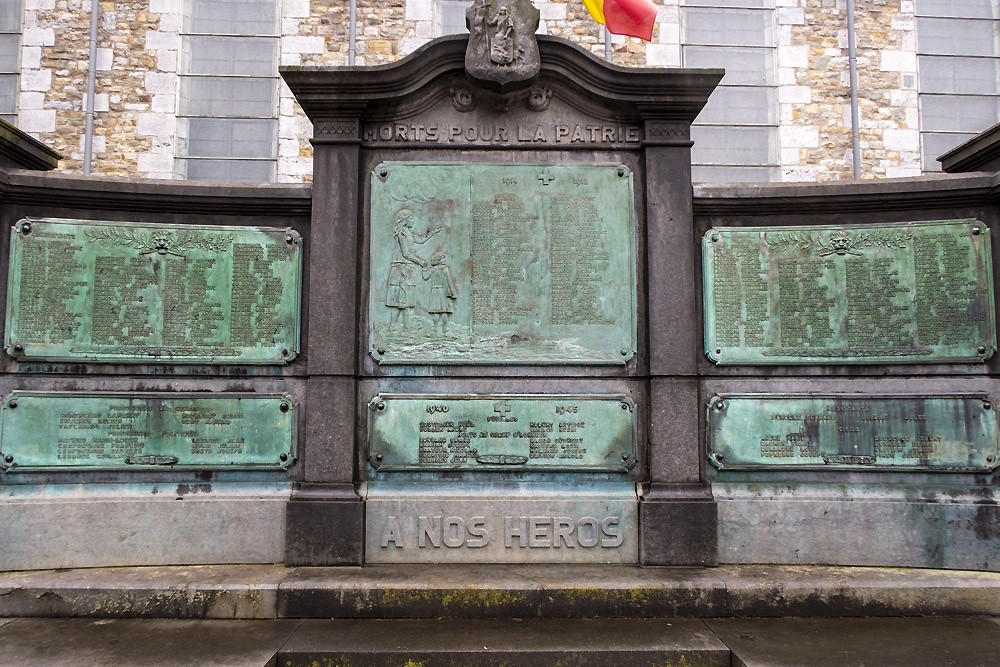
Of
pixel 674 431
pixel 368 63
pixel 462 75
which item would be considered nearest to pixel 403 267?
pixel 462 75

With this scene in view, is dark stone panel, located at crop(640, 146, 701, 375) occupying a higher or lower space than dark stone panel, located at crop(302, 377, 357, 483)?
higher

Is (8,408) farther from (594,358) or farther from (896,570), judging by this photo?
(896,570)

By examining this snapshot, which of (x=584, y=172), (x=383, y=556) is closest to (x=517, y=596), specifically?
(x=383, y=556)

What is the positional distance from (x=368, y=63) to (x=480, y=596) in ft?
33.1

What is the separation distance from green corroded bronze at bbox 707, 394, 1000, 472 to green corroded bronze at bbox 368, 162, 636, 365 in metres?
1.17

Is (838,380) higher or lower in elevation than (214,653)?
higher

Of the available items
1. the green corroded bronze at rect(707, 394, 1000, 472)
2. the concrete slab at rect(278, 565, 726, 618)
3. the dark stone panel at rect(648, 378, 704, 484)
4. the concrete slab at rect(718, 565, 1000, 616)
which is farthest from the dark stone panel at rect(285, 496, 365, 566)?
the green corroded bronze at rect(707, 394, 1000, 472)

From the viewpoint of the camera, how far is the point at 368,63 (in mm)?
11555

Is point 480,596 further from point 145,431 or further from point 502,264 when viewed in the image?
point 145,431

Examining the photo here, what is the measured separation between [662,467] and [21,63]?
43.8 ft

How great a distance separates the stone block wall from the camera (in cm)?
1152

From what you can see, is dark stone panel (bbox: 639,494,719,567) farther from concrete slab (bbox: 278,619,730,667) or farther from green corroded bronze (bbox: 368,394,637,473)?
concrete slab (bbox: 278,619,730,667)

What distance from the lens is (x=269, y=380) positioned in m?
5.41

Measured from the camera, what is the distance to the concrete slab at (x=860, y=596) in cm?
459
